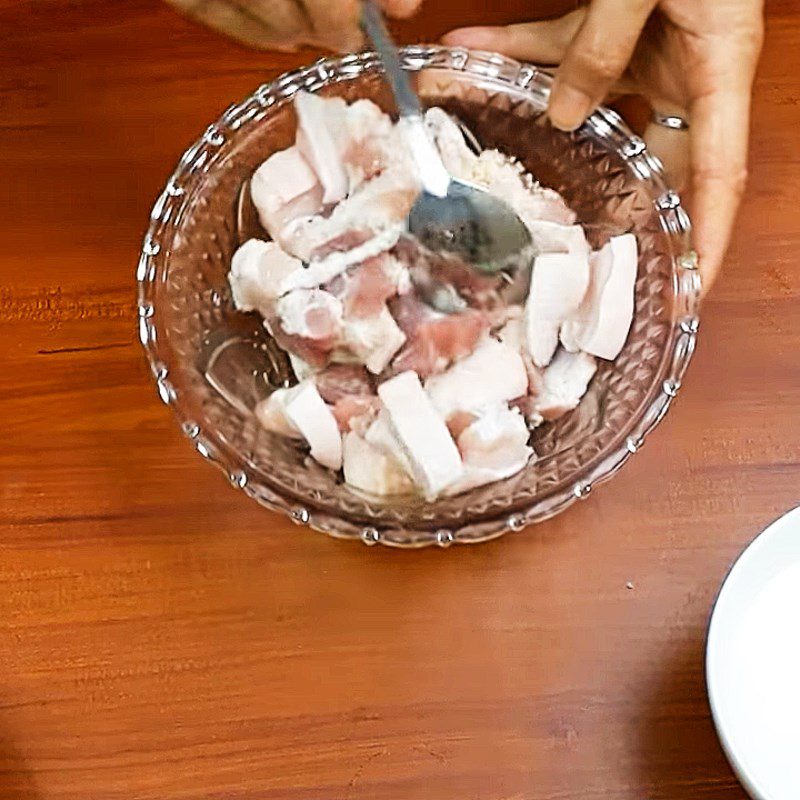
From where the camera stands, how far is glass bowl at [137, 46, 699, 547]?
2.75 ft

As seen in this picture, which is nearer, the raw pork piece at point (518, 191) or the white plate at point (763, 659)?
the white plate at point (763, 659)

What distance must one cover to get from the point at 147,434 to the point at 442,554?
252 millimetres

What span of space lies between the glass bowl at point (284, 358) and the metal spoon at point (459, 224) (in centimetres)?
8

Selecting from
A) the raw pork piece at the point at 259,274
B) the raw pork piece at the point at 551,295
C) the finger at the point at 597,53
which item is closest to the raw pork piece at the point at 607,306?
the raw pork piece at the point at 551,295

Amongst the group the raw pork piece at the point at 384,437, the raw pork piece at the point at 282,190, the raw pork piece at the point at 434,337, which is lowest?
the raw pork piece at the point at 384,437

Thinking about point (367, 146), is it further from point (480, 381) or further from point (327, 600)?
point (327, 600)

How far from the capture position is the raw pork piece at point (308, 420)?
0.84m

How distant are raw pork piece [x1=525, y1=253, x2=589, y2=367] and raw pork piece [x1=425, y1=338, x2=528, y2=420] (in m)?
0.02

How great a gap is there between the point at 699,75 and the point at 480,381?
296mm

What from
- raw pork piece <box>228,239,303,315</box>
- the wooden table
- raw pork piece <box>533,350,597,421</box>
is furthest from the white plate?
raw pork piece <box>228,239,303,315</box>

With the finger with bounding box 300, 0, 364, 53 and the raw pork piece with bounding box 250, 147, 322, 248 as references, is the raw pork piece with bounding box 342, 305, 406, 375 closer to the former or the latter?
the raw pork piece with bounding box 250, 147, 322, 248

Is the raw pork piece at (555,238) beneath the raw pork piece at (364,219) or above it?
beneath

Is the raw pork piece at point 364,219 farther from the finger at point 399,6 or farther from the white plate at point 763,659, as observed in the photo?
the white plate at point 763,659

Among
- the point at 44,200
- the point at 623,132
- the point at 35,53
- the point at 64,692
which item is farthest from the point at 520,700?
the point at 35,53
